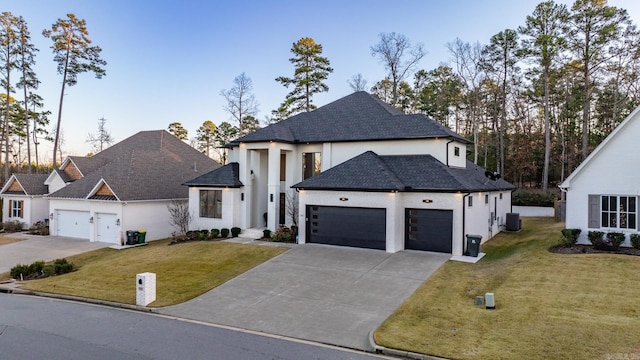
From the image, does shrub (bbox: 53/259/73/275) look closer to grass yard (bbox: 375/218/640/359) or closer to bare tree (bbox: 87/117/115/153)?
grass yard (bbox: 375/218/640/359)

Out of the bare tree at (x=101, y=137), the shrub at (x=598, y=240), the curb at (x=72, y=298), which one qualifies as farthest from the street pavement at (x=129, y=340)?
the bare tree at (x=101, y=137)

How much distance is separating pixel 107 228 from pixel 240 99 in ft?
72.3

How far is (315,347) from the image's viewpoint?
8031 mm

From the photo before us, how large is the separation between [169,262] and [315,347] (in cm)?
1093

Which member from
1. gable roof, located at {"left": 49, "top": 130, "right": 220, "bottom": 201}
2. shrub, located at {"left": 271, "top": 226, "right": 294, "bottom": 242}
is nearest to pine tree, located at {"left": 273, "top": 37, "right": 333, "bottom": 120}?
gable roof, located at {"left": 49, "top": 130, "right": 220, "bottom": 201}

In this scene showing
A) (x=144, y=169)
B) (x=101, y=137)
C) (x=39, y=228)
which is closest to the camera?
(x=144, y=169)

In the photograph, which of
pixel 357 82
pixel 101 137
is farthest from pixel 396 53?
pixel 101 137

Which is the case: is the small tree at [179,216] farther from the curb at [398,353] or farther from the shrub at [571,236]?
the shrub at [571,236]

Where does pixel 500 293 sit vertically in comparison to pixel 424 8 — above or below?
below

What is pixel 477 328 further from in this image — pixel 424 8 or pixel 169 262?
pixel 424 8

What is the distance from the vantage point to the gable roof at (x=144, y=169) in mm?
23892

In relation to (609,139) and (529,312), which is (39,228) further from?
(609,139)

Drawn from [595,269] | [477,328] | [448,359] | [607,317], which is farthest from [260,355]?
[595,269]

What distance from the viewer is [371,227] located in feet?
56.6
